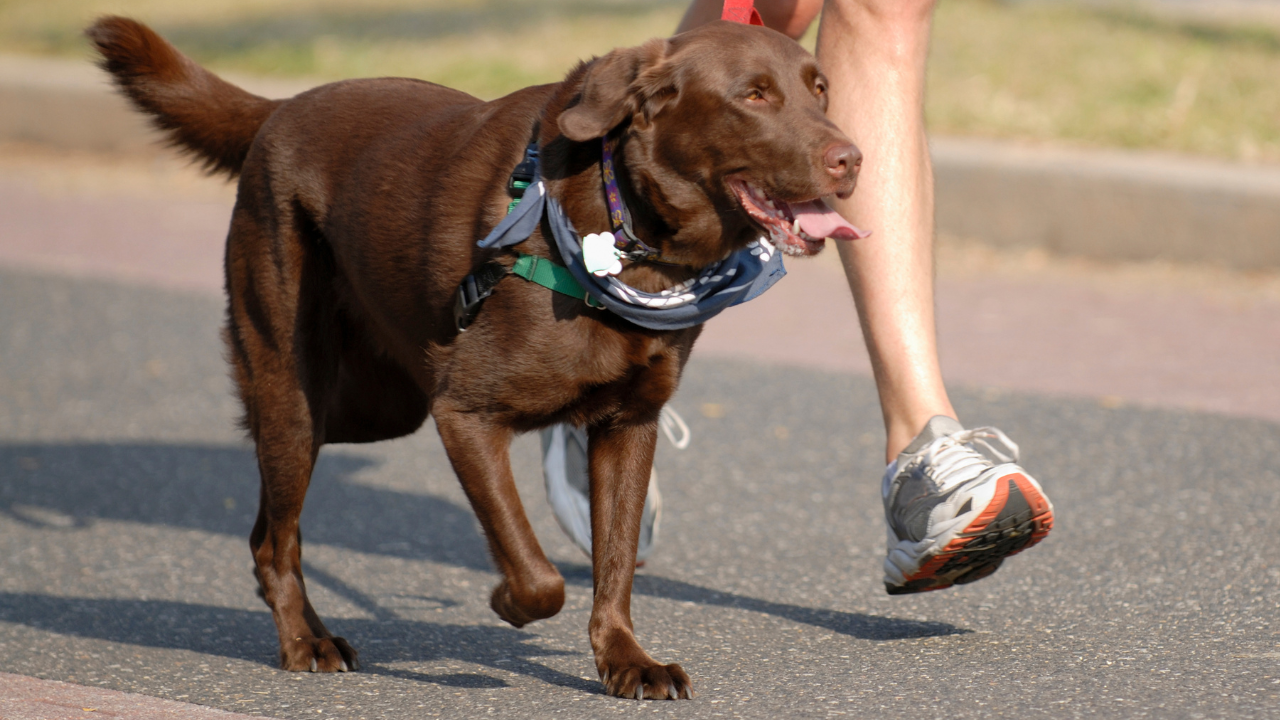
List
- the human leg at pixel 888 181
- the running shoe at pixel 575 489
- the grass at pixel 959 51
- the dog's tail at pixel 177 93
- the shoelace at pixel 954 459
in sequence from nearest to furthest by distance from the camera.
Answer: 1. the shoelace at pixel 954 459
2. the human leg at pixel 888 181
3. the dog's tail at pixel 177 93
4. the running shoe at pixel 575 489
5. the grass at pixel 959 51

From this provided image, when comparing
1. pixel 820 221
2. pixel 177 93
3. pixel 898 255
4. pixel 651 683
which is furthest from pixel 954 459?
pixel 177 93

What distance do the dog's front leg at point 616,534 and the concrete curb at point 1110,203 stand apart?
505 cm

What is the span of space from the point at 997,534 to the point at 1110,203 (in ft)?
16.1

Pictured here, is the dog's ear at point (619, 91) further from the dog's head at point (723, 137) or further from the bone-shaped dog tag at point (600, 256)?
the bone-shaped dog tag at point (600, 256)

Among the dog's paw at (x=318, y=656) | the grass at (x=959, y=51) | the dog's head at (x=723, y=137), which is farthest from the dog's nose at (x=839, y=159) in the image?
the grass at (x=959, y=51)

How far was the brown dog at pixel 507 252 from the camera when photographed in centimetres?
255

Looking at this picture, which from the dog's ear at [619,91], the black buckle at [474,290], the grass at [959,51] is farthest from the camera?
the grass at [959,51]

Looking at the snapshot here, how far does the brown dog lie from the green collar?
0.06ft

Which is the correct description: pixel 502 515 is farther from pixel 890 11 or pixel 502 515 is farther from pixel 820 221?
pixel 890 11

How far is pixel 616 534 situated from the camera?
273 cm

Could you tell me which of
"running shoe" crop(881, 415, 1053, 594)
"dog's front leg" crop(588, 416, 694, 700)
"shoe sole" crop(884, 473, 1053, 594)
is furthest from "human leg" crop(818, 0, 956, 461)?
"dog's front leg" crop(588, 416, 694, 700)

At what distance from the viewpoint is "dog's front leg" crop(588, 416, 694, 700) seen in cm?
262

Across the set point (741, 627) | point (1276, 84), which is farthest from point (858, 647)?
point (1276, 84)

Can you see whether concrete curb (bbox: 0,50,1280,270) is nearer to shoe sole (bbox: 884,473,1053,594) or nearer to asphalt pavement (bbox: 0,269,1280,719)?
asphalt pavement (bbox: 0,269,1280,719)
